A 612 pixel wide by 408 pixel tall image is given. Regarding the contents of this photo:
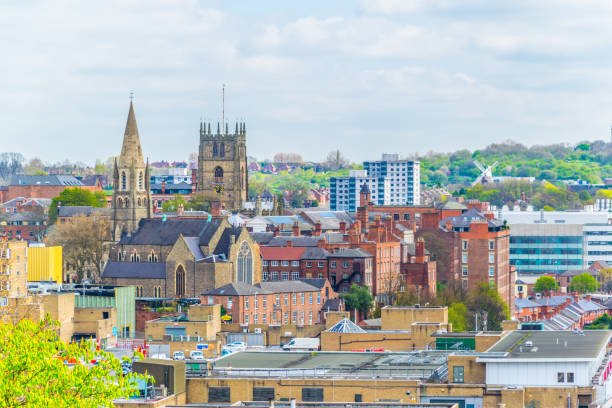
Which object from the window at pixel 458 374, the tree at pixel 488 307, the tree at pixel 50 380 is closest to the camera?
the tree at pixel 50 380

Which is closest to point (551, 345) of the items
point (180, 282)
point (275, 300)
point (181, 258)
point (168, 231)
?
point (275, 300)

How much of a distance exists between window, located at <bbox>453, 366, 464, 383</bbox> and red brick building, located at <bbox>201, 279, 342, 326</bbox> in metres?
57.1

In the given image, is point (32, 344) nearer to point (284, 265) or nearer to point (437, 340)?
point (437, 340)

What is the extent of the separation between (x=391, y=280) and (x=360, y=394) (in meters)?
79.5

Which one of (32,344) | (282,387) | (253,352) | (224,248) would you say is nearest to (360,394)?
(282,387)

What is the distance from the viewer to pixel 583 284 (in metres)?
193

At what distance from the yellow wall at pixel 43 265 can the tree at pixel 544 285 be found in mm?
66604

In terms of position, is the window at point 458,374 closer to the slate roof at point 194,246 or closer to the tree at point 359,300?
the tree at point 359,300

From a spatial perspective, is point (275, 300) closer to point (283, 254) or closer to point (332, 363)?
point (283, 254)

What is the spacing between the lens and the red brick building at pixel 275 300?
390 ft

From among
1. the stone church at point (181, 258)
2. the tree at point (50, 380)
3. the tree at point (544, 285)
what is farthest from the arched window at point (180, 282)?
the tree at point (50, 380)

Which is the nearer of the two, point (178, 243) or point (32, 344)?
point (32, 344)

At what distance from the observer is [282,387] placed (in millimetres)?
59969

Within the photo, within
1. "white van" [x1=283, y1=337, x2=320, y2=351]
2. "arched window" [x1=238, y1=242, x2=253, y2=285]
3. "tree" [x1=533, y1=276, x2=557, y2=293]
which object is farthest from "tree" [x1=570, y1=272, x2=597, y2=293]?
"white van" [x1=283, y1=337, x2=320, y2=351]
